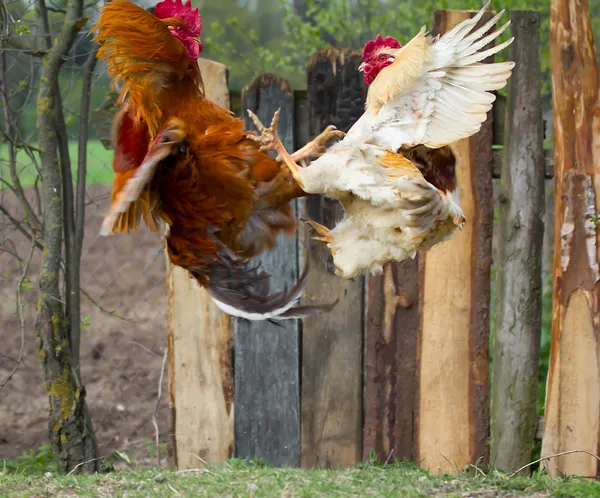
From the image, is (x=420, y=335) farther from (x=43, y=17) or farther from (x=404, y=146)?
(x=43, y=17)

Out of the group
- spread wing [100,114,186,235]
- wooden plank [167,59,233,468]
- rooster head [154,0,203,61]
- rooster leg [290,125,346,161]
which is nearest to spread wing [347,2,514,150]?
rooster leg [290,125,346,161]

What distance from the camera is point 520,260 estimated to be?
4.28 m

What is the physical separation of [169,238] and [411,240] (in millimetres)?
1160

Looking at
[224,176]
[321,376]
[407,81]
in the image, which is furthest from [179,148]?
[321,376]

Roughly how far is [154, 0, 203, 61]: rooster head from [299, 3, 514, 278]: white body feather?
81 cm

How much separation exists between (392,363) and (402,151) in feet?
5.23

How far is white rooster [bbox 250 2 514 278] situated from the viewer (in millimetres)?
2977

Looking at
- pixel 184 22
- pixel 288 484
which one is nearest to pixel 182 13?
pixel 184 22

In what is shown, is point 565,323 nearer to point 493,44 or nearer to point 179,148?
point 493,44

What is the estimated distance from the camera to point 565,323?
4180 millimetres

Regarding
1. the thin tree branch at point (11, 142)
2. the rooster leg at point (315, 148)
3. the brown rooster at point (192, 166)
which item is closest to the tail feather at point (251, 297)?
the brown rooster at point (192, 166)

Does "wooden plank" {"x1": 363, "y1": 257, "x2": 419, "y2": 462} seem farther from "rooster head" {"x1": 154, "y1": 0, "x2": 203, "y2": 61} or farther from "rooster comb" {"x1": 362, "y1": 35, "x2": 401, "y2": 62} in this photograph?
"rooster head" {"x1": 154, "y1": 0, "x2": 203, "y2": 61}

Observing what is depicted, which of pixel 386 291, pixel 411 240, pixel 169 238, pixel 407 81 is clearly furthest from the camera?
pixel 386 291

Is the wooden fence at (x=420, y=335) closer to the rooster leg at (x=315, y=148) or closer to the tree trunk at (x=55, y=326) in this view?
the tree trunk at (x=55, y=326)
